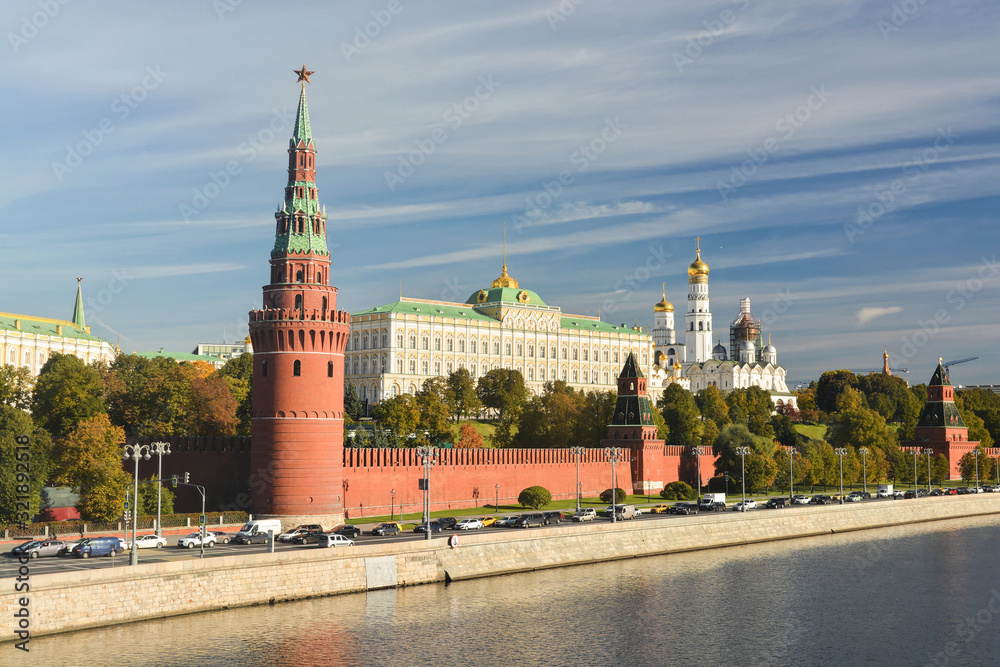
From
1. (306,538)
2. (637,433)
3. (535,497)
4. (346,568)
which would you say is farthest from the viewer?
(637,433)

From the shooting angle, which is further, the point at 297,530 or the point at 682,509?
the point at 682,509

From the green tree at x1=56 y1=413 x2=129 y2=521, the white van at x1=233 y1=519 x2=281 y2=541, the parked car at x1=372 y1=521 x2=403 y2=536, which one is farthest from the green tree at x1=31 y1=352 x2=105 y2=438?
the parked car at x1=372 y1=521 x2=403 y2=536

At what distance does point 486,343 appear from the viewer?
566 ft

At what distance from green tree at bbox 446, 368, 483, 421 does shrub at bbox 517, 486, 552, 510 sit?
43989 mm

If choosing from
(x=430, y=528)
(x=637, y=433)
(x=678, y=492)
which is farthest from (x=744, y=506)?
(x=430, y=528)

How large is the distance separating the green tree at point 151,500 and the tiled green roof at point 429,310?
9047 cm

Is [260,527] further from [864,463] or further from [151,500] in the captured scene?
[864,463]

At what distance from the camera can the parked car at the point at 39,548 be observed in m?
55.2

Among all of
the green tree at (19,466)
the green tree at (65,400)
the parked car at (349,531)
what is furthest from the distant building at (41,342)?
the parked car at (349,531)

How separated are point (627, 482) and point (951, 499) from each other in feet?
99.9

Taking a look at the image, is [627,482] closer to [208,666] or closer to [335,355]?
[335,355]

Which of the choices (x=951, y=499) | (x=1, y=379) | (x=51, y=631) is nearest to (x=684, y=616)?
(x=51, y=631)

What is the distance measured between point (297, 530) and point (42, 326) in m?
117

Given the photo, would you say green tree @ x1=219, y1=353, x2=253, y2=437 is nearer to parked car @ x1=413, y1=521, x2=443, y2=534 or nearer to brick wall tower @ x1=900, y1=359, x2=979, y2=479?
parked car @ x1=413, y1=521, x2=443, y2=534
